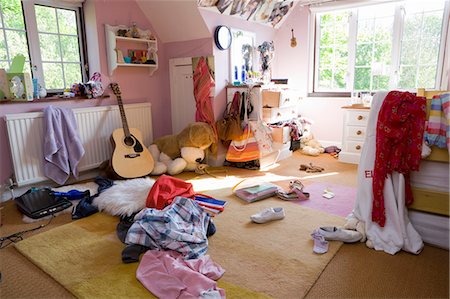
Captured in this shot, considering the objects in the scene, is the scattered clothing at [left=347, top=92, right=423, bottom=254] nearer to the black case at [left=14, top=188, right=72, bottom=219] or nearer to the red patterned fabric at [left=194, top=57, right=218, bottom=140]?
the red patterned fabric at [left=194, top=57, right=218, bottom=140]

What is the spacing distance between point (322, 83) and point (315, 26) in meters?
0.87

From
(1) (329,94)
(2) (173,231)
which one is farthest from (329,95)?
(2) (173,231)

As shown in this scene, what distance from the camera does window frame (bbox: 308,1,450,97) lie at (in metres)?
3.81

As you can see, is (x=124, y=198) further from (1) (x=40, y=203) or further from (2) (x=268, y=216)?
(2) (x=268, y=216)

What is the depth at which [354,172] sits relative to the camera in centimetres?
355

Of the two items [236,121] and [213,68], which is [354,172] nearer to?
[236,121]

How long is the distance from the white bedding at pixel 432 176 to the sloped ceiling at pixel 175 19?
8.87 ft

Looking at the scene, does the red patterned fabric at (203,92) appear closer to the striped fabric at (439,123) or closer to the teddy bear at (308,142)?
the teddy bear at (308,142)

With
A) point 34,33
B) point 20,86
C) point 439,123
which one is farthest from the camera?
point 34,33

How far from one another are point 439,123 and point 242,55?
112 inches

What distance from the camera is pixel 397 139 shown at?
6.12 ft

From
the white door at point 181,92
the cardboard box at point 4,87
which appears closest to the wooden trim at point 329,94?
the white door at point 181,92

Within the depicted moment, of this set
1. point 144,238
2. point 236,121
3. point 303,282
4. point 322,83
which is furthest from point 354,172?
point 144,238

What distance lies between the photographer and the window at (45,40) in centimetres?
295
